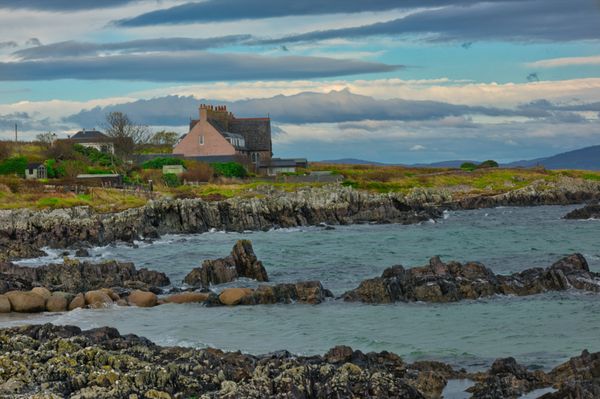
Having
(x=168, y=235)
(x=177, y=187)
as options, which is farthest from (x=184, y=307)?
(x=177, y=187)

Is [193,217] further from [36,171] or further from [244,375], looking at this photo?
[244,375]

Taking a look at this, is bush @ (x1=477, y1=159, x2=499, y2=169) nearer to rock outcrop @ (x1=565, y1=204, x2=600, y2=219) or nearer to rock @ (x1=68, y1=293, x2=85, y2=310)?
rock outcrop @ (x1=565, y1=204, x2=600, y2=219)

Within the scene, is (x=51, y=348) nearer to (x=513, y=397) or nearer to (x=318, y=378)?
(x=318, y=378)

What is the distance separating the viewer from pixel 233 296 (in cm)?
3198

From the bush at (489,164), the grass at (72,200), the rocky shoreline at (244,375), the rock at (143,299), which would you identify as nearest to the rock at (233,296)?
the rock at (143,299)

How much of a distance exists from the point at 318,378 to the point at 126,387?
3.73 metres

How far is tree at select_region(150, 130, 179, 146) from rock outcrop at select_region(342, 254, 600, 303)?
107 metres

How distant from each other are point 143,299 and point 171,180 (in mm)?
58478

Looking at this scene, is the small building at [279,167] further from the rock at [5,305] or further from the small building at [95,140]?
the rock at [5,305]

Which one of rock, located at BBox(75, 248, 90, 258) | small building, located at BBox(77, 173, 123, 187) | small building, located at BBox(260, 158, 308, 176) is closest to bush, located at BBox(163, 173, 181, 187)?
small building, located at BBox(77, 173, 123, 187)

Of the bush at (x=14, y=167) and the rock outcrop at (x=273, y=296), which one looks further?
the bush at (x=14, y=167)

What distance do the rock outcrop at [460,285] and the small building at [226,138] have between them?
74205 mm

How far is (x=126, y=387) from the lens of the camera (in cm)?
1792

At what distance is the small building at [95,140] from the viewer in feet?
369
